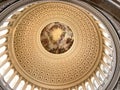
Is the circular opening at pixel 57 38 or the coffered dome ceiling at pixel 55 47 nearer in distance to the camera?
the coffered dome ceiling at pixel 55 47

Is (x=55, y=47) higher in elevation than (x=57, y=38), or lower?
lower

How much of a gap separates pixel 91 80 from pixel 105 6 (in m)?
9.46

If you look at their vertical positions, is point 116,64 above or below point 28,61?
below

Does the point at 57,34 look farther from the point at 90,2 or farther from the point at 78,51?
the point at 90,2

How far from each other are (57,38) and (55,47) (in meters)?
0.66

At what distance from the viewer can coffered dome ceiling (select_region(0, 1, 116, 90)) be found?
16.7 m

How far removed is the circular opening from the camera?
18500 millimetres

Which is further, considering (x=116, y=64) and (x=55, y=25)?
(x=55, y=25)

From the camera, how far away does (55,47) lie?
1906cm

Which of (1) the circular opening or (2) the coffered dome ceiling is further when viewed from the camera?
(1) the circular opening

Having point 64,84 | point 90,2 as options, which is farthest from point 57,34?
point 90,2

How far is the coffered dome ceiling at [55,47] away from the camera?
16719mm

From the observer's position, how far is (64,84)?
18.1 metres

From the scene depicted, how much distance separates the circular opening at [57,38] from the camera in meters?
18.5
